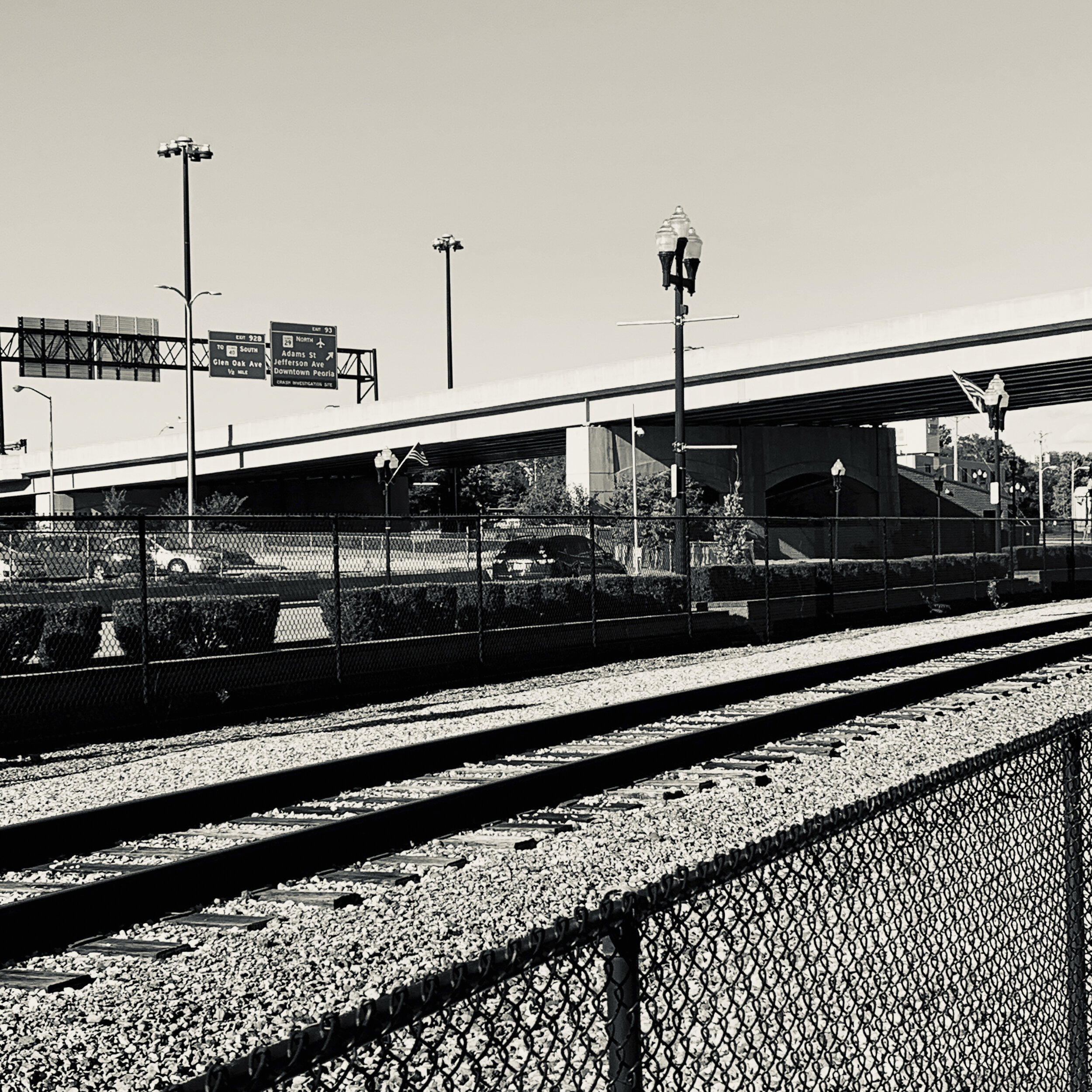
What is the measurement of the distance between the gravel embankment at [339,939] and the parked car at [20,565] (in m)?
3.79

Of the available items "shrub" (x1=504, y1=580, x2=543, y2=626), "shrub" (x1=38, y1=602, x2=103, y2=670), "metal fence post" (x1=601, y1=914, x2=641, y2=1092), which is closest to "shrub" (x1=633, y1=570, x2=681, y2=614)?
"shrub" (x1=504, y1=580, x2=543, y2=626)

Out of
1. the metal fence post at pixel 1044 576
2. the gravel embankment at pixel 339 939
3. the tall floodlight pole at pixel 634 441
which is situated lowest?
the gravel embankment at pixel 339 939

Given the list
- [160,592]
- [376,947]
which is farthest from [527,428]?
[376,947]

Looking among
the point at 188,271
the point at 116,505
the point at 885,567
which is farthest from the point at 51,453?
the point at 885,567

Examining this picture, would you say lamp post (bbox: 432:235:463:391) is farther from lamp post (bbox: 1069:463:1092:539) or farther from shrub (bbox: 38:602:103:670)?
shrub (bbox: 38:602:103:670)

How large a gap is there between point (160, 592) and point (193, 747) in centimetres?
383

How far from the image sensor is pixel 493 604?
73.0 ft

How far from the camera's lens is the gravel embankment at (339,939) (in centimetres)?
541

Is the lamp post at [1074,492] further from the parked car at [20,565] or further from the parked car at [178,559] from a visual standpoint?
the parked car at [20,565]

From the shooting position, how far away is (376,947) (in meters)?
6.61

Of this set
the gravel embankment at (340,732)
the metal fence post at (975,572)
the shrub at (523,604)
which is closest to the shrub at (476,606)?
the shrub at (523,604)

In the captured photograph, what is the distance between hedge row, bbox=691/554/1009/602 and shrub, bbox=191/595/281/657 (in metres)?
12.0

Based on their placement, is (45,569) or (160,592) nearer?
(45,569)

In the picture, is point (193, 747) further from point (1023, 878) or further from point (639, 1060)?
point (639, 1060)
